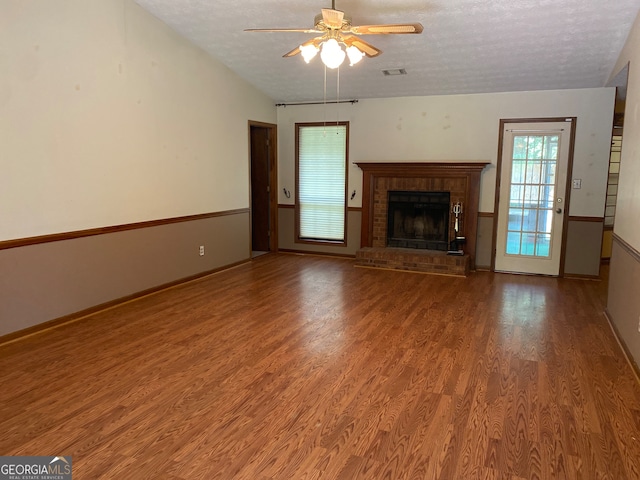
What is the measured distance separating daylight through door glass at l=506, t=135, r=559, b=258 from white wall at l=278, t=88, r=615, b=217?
10.6 inches

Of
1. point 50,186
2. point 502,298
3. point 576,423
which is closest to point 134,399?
point 50,186

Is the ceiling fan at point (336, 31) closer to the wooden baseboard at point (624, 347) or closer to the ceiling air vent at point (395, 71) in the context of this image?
the ceiling air vent at point (395, 71)

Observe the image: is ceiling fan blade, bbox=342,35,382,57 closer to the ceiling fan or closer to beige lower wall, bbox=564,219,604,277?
the ceiling fan

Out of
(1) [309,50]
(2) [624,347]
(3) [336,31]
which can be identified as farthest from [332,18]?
(2) [624,347]

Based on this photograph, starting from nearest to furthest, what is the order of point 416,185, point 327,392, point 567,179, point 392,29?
1. point 327,392
2. point 392,29
3. point 567,179
4. point 416,185

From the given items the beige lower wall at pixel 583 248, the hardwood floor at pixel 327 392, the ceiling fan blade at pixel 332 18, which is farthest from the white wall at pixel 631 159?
the ceiling fan blade at pixel 332 18

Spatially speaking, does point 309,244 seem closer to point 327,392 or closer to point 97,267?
point 97,267

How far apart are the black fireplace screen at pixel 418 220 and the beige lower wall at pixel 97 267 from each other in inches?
98.2

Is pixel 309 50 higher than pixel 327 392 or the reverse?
higher

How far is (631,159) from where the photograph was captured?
3.74 metres

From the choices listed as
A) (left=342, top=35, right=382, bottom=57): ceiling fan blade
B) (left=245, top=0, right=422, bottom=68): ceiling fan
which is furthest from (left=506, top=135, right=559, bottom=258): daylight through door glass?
(left=245, top=0, right=422, bottom=68): ceiling fan

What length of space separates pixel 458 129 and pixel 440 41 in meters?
1.82

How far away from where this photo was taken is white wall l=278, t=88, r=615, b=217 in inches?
226

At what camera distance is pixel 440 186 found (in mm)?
6453
